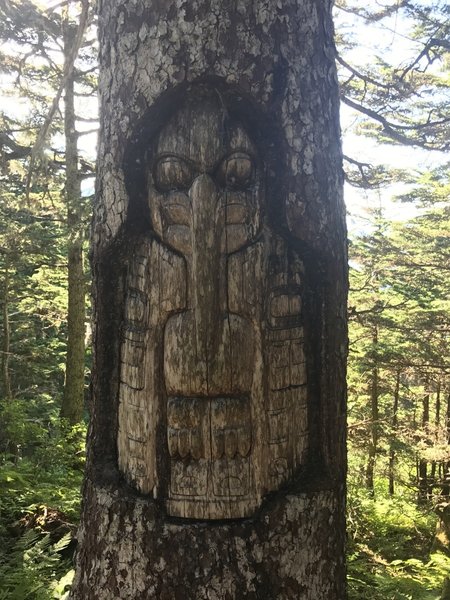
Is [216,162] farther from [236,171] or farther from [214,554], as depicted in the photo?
[214,554]

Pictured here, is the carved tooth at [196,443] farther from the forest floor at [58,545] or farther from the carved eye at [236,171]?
the forest floor at [58,545]

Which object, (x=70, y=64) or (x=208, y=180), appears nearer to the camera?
(x=208, y=180)

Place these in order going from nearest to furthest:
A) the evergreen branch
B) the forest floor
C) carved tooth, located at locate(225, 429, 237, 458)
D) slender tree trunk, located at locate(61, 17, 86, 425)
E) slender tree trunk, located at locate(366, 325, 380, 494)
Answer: carved tooth, located at locate(225, 429, 237, 458), the evergreen branch, the forest floor, slender tree trunk, located at locate(61, 17, 86, 425), slender tree trunk, located at locate(366, 325, 380, 494)

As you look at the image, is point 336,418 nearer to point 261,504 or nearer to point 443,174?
point 261,504

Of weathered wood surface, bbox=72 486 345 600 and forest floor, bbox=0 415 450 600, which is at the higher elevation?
weathered wood surface, bbox=72 486 345 600

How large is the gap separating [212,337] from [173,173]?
0.74 meters

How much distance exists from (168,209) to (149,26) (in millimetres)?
756

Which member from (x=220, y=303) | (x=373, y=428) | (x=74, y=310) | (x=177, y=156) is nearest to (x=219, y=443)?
(x=220, y=303)

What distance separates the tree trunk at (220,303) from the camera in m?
2.09

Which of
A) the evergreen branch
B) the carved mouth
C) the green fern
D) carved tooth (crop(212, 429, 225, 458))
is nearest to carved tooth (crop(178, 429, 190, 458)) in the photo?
the carved mouth

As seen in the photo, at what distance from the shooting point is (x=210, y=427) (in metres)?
2.17

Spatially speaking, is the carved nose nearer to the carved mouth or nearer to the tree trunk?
the tree trunk

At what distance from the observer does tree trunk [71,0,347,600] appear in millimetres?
2092

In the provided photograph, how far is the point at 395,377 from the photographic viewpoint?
14703mm
